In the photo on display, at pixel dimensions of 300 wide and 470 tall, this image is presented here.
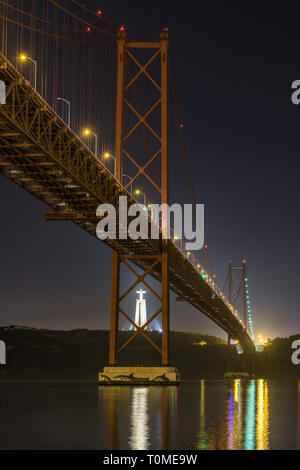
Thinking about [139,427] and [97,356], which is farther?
[97,356]

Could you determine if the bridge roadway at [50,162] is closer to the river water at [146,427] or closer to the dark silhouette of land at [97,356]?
the river water at [146,427]

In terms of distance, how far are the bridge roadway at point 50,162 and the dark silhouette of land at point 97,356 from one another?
62.5 meters

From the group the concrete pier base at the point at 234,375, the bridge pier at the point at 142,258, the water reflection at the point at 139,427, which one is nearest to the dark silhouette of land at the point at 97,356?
the concrete pier base at the point at 234,375

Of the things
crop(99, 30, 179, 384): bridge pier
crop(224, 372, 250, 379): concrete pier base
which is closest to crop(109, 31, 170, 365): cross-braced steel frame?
crop(99, 30, 179, 384): bridge pier

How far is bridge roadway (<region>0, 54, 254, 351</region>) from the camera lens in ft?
75.5

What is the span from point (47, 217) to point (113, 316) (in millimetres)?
7739

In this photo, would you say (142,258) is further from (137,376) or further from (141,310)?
(141,310)

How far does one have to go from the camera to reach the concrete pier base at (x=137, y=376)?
39.6 metres

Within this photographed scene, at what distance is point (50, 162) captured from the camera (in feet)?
87.4

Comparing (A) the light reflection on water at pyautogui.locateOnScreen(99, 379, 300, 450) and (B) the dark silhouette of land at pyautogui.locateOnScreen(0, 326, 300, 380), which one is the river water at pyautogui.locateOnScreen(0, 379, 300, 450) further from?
(B) the dark silhouette of land at pyautogui.locateOnScreen(0, 326, 300, 380)

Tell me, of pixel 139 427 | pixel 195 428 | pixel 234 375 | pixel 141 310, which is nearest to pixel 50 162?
pixel 139 427

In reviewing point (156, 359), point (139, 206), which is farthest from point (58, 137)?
point (156, 359)

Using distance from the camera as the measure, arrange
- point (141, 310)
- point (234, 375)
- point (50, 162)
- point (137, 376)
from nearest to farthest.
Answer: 1. point (50, 162)
2. point (137, 376)
3. point (234, 375)
4. point (141, 310)

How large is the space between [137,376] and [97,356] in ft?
233
